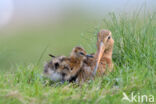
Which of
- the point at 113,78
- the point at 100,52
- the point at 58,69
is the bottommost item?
the point at 113,78

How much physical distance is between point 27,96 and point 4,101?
39 cm

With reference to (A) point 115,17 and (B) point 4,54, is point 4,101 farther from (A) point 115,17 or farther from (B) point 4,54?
(A) point 115,17

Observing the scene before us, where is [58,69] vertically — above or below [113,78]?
above

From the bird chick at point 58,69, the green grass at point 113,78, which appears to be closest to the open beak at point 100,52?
the green grass at point 113,78

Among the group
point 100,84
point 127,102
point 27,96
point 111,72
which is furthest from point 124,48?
point 27,96

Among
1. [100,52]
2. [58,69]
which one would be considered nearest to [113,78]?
[100,52]

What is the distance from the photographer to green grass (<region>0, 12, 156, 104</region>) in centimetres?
549

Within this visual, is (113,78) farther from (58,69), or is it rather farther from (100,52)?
(58,69)

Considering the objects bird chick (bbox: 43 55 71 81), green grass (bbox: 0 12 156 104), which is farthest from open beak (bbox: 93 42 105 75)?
bird chick (bbox: 43 55 71 81)

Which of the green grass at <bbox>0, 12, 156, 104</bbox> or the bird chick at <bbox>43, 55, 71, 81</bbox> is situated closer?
the green grass at <bbox>0, 12, 156, 104</bbox>

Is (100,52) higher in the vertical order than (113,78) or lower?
higher

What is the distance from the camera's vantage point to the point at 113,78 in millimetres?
6645

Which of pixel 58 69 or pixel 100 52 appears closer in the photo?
pixel 58 69

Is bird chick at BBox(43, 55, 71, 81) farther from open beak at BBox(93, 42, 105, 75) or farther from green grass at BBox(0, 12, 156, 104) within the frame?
open beak at BBox(93, 42, 105, 75)
